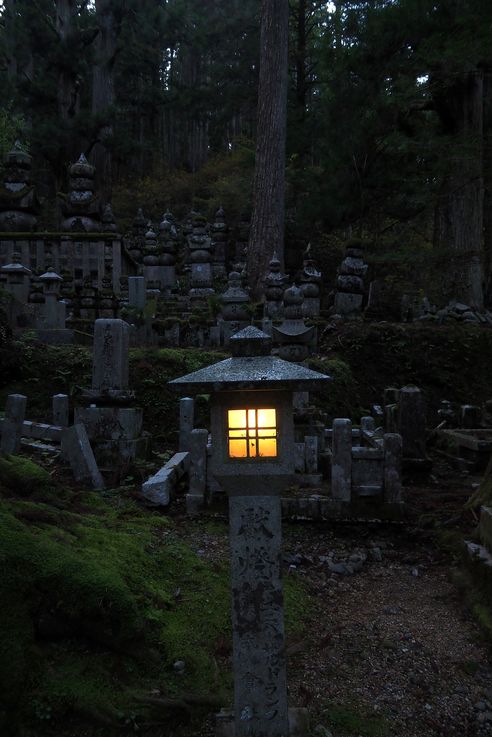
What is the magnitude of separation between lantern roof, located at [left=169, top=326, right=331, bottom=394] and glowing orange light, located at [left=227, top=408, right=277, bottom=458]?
19cm

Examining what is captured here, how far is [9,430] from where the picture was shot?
7.73m

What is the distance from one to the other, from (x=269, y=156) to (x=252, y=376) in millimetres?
15629

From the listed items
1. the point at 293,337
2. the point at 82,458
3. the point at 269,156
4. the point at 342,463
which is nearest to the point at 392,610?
the point at 342,463

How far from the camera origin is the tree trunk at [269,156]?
16.6 meters

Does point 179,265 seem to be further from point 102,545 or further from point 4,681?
point 4,681

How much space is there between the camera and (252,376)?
3.21 meters

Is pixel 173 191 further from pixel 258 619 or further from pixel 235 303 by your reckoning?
pixel 258 619

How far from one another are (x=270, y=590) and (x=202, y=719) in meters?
1.02

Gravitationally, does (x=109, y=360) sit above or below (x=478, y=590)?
above

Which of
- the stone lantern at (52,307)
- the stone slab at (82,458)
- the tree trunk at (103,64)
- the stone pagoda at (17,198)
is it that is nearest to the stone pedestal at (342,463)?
the stone slab at (82,458)

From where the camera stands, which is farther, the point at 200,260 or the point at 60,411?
the point at 200,260

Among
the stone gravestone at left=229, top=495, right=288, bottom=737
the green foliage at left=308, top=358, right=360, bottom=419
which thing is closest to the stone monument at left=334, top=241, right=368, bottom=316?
the green foliage at left=308, top=358, right=360, bottom=419

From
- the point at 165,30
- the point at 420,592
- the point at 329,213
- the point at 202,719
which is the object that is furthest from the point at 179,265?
the point at 202,719

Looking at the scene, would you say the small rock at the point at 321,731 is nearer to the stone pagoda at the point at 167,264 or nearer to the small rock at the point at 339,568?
the small rock at the point at 339,568
